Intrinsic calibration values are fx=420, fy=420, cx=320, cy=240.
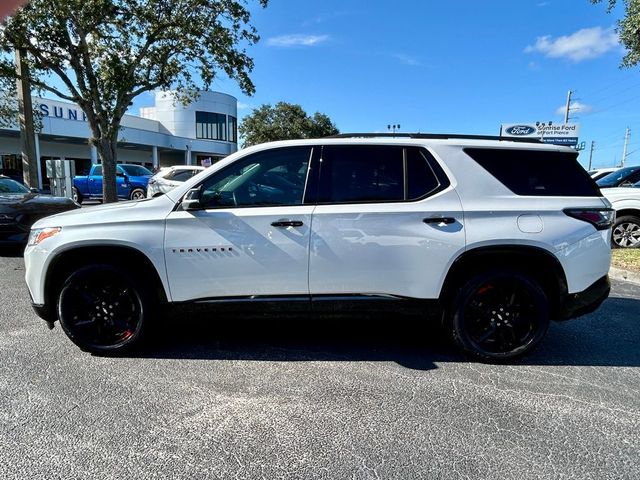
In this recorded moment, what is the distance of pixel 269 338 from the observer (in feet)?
13.6

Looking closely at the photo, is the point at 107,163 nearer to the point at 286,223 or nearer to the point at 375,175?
the point at 286,223

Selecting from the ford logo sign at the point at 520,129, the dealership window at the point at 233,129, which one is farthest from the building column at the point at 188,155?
the ford logo sign at the point at 520,129

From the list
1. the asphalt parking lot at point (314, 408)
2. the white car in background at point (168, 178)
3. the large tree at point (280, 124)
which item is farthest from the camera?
the large tree at point (280, 124)

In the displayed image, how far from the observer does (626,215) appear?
8.31 m

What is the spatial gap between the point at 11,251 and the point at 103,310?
18.9ft

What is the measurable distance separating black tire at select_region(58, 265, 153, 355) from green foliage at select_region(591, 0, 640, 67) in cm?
923

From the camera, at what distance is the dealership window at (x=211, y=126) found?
166ft

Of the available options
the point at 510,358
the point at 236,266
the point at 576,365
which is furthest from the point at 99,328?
the point at 576,365

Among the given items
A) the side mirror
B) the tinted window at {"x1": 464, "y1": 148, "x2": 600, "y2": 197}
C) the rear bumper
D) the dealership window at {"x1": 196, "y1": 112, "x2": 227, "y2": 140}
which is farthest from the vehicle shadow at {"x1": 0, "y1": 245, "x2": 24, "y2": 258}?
the dealership window at {"x1": 196, "y1": 112, "x2": 227, "y2": 140}

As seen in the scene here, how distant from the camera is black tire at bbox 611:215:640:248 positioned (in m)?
8.29

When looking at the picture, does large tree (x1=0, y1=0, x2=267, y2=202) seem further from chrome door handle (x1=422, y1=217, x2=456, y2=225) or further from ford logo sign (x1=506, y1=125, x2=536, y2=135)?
ford logo sign (x1=506, y1=125, x2=536, y2=135)

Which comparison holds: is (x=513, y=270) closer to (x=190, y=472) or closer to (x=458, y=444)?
(x=458, y=444)

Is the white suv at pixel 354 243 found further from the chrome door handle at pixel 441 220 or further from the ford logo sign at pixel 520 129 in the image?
the ford logo sign at pixel 520 129

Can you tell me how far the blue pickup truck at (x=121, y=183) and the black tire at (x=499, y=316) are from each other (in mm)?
17713
